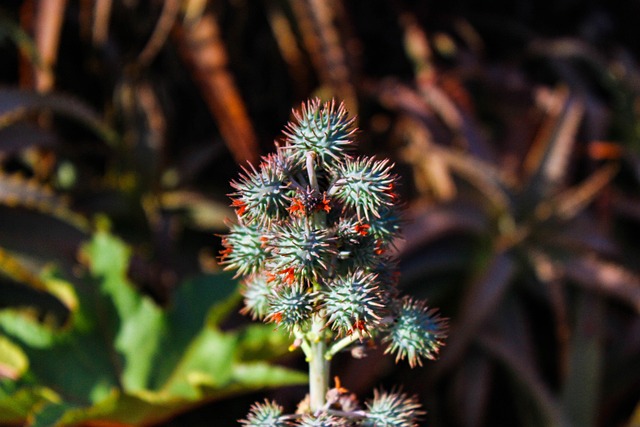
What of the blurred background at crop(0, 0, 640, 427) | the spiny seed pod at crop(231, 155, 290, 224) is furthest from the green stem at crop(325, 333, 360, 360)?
the blurred background at crop(0, 0, 640, 427)

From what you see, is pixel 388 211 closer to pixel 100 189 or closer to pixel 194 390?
pixel 194 390

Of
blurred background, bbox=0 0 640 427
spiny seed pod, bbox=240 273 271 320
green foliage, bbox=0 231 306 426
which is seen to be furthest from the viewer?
blurred background, bbox=0 0 640 427

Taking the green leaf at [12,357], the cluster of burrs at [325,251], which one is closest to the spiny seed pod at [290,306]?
the cluster of burrs at [325,251]

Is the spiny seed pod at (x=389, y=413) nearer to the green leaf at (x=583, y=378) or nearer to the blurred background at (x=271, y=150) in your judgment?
the blurred background at (x=271, y=150)

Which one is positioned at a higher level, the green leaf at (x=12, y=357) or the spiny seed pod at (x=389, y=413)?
the green leaf at (x=12, y=357)

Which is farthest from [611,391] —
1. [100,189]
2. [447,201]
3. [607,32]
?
[100,189]

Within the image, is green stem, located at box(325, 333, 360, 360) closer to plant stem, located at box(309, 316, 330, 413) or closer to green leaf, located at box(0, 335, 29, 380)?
plant stem, located at box(309, 316, 330, 413)
